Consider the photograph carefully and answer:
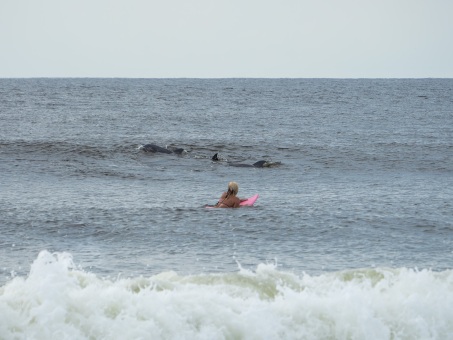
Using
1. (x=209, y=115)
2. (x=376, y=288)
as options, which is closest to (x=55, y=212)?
(x=376, y=288)

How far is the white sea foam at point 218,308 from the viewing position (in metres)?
10.8

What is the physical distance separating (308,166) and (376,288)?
19.6 metres

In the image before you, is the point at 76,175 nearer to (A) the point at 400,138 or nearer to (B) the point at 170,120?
(A) the point at 400,138

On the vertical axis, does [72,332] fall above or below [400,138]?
below

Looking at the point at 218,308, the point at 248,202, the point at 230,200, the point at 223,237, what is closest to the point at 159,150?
the point at 248,202

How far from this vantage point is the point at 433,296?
1232cm

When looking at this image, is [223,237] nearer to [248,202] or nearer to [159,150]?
[248,202]

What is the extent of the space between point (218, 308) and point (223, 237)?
685 centimetres

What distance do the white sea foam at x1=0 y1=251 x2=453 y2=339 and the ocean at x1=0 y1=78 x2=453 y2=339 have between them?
20 millimetres

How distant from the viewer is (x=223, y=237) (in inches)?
716

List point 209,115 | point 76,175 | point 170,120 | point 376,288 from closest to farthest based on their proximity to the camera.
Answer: point 376,288 < point 76,175 < point 170,120 < point 209,115

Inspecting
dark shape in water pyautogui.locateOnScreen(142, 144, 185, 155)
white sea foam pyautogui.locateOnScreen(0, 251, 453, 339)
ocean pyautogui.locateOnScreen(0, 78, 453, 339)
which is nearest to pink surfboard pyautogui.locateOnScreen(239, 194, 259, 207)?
ocean pyautogui.locateOnScreen(0, 78, 453, 339)

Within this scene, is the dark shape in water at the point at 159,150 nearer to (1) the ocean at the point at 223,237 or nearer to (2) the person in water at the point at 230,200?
(1) the ocean at the point at 223,237

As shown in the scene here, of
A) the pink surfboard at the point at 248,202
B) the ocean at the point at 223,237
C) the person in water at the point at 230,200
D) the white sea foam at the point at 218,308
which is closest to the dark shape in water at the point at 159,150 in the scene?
the ocean at the point at 223,237
